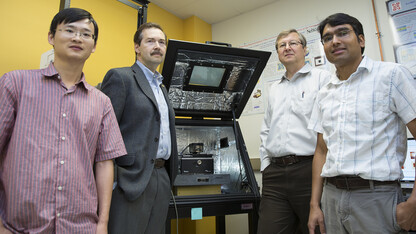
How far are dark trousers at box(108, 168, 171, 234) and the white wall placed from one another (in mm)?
2017

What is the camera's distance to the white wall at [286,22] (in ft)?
8.70

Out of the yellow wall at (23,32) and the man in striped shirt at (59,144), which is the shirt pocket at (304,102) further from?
the yellow wall at (23,32)

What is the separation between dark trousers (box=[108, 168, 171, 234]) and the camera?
1.23 meters

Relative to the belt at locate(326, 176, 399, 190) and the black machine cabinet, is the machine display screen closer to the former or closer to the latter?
the black machine cabinet

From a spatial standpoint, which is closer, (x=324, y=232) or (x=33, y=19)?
(x=324, y=232)

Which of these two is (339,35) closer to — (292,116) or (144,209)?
(292,116)

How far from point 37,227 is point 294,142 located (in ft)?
4.52

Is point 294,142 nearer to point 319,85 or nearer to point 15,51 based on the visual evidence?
point 319,85

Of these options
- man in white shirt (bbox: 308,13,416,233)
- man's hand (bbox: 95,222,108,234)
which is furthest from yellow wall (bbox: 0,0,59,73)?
man in white shirt (bbox: 308,13,416,233)

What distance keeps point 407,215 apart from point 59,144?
1.30m

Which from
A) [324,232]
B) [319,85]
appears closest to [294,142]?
[319,85]

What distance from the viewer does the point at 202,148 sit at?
2.26 meters

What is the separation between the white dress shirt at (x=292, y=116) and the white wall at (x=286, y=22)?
1.18 meters

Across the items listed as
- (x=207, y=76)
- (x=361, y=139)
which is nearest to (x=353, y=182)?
(x=361, y=139)
